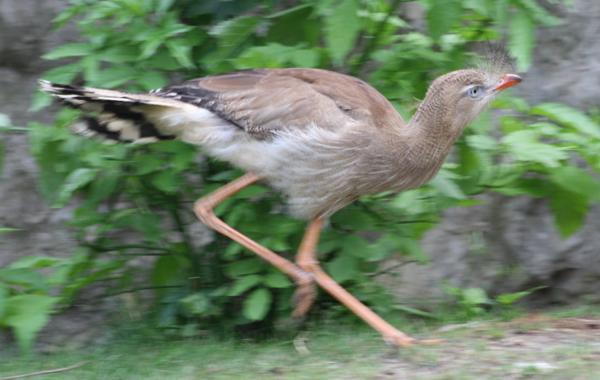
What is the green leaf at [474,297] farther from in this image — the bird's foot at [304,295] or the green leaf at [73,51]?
the green leaf at [73,51]

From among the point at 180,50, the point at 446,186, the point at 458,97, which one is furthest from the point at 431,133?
the point at 180,50

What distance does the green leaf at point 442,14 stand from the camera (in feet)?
16.3

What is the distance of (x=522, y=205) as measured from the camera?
22.4ft

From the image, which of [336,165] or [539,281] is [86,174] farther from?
[539,281]

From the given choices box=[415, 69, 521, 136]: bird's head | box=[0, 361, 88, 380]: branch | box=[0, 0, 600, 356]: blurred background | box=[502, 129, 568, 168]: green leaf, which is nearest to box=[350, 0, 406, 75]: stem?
box=[0, 0, 600, 356]: blurred background

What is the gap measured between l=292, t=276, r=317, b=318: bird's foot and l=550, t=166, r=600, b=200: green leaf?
1473 mm

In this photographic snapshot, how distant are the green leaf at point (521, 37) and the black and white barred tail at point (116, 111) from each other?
1657 mm

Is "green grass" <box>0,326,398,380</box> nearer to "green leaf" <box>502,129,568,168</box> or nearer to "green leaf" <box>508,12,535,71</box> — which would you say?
Answer: "green leaf" <box>502,129,568,168</box>

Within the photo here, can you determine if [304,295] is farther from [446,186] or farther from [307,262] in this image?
[446,186]

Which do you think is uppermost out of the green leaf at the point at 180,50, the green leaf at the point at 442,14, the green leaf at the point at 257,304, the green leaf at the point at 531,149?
the green leaf at the point at 442,14

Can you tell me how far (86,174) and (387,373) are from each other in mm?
1872

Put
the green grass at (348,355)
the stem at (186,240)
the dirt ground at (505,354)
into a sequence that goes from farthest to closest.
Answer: the stem at (186,240) → the green grass at (348,355) → the dirt ground at (505,354)

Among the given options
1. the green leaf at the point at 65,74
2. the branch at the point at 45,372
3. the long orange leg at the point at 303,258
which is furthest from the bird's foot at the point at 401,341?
the green leaf at the point at 65,74

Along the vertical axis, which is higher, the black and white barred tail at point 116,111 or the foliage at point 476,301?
the black and white barred tail at point 116,111
